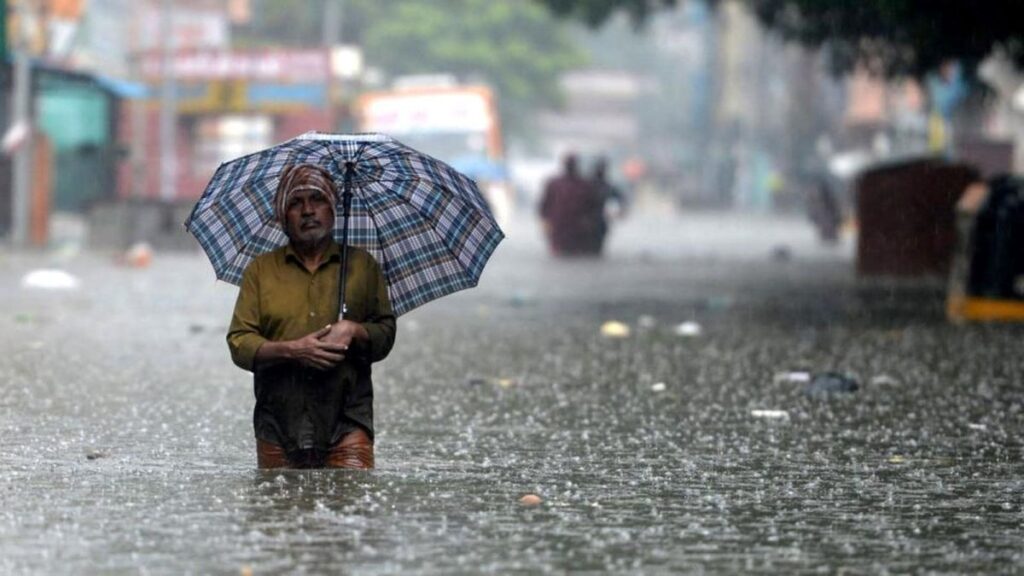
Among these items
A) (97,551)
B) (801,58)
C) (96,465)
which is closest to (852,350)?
(96,465)

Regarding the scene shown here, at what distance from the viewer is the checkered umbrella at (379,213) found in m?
8.57

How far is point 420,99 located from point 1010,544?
4656cm

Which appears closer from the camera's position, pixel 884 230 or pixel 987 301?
pixel 987 301

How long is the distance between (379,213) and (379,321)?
1.93 ft

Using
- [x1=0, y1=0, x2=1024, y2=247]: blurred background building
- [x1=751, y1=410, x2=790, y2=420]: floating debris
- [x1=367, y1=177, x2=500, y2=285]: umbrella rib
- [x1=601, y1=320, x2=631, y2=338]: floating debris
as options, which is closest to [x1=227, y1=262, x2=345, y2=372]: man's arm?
[x1=367, y1=177, x2=500, y2=285]: umbrella rib

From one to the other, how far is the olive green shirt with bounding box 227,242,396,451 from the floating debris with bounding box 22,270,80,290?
1439 centimetres

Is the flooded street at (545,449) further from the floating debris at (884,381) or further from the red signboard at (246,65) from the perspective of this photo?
the red signboard at (246,65)

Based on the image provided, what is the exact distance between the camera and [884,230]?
27312 mm

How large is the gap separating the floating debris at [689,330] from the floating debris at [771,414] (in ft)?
Result: 18.1

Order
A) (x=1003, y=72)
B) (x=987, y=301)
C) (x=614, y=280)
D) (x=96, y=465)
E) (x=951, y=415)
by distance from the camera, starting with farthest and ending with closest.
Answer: (x=1003, y=72)
(x=614, y=280)
(x=987, y=301)
(x=951, y=415)
(x=96, y=465)

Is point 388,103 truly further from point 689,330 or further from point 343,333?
point 343,333

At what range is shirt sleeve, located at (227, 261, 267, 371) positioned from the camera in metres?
8.20

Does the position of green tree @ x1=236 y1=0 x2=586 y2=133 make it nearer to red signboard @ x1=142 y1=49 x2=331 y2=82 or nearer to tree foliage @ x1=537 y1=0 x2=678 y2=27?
red signboard @ x1=142 y1=49 x2=331 y2=82

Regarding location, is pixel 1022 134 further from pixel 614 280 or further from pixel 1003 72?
pixel 614 280
